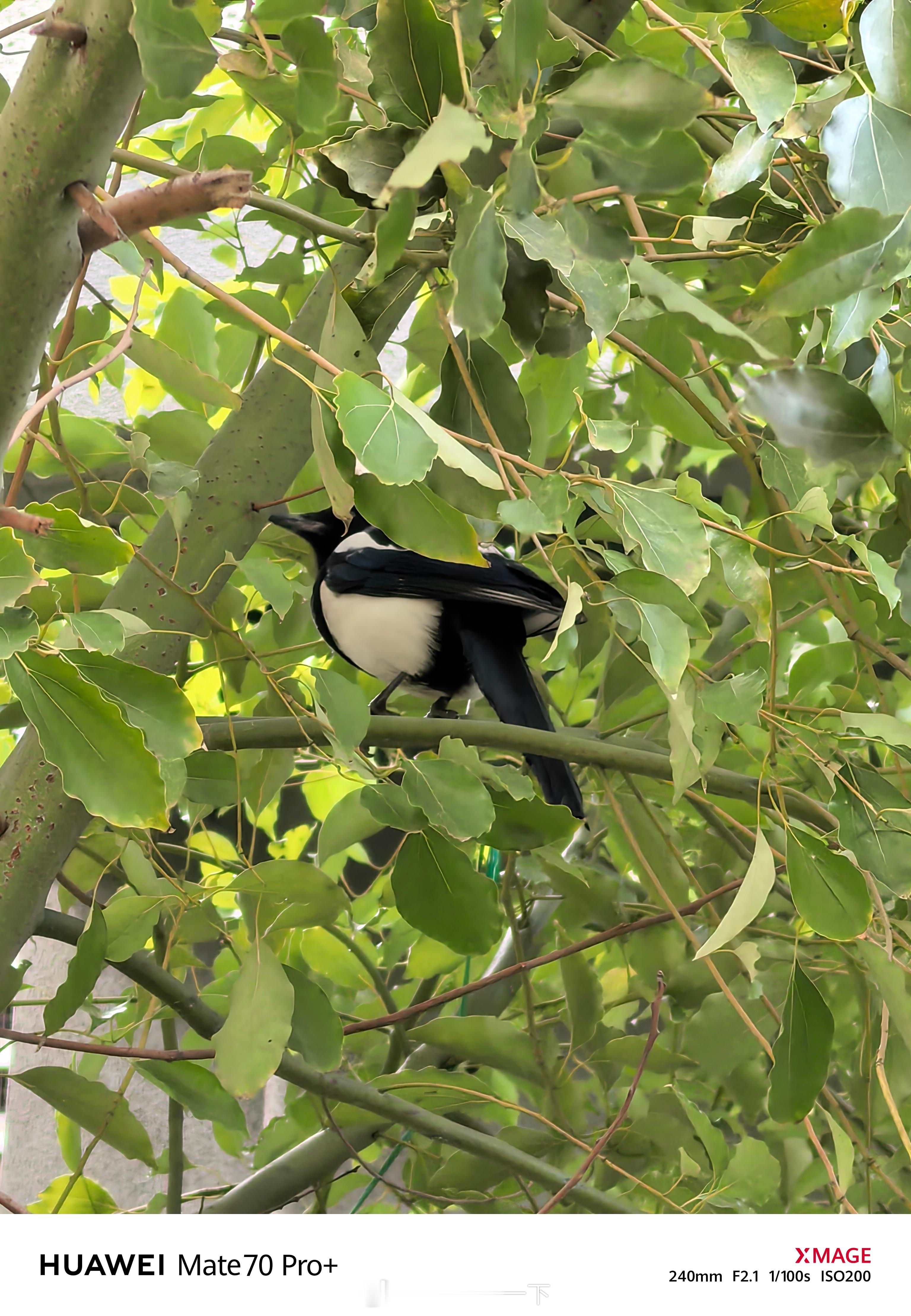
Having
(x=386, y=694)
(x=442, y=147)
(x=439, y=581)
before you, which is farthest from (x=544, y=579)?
(x=442, y=147)

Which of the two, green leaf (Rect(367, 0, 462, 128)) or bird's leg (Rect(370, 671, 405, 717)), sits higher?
bird's leg (Rect(370, 671, 405, 717))

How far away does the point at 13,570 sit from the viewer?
375 millimetres

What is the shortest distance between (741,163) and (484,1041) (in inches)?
24.6

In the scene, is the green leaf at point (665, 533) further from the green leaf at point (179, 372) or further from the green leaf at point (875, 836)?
the green leaf at point (179, 372)

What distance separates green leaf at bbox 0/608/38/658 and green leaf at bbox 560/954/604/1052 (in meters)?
0.62

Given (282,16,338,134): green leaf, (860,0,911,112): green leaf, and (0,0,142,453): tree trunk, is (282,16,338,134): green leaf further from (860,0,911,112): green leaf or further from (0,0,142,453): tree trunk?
(860,0,911,112): green leaf

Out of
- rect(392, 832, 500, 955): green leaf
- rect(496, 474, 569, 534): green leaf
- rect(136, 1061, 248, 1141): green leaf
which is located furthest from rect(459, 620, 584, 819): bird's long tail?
rect(496, 474, 569, 534): green leaf

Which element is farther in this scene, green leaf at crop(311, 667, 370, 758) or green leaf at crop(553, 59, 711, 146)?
green leaf at crop(311, 667, 370, 758)

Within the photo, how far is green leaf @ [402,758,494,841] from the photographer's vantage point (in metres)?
0.57

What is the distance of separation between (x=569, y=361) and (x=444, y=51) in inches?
17.3

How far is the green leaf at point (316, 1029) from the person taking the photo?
2.13ft

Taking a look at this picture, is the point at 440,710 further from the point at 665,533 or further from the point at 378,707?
the point at 665,533

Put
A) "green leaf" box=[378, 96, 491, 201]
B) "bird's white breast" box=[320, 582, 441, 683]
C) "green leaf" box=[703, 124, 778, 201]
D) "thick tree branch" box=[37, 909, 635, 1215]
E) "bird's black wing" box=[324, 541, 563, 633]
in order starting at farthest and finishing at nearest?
"bird's white breast" box=[320, 582, 441, 683] → "bird's black wing" box=[324, 541, 563, 633] → "thick tree branch" box=[37, 909, 635, 1215] → "green leaf" box=[703, 124, 778, 201] → "green leaf" box=[378, 96, 491, 201]
